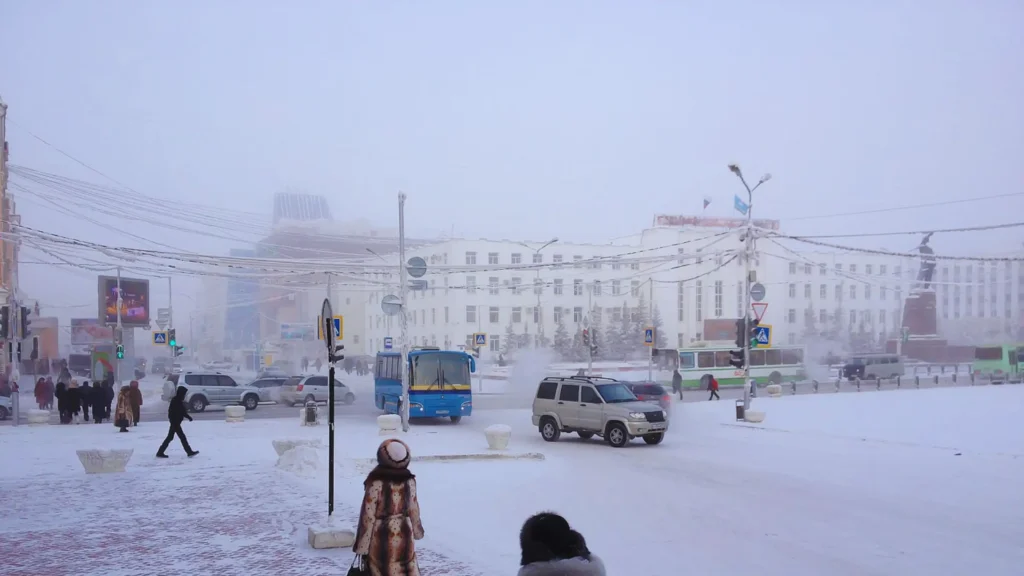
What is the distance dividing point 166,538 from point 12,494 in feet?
19.0

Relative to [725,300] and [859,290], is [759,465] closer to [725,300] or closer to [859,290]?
[725,300]

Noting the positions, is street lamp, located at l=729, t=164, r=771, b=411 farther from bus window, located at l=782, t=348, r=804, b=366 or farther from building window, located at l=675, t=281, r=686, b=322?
building window, located at l=675, t=281, r=686, b=322

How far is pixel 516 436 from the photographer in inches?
1011

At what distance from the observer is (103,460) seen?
17.4 metres

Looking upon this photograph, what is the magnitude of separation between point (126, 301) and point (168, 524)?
46.2 m

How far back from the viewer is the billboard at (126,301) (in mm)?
51156

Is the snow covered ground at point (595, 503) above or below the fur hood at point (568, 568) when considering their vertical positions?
below

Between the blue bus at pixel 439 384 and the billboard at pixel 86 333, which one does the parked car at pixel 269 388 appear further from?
the billboard at pixel 86 333

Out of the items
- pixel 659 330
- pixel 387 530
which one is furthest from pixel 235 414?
pixel 659 330

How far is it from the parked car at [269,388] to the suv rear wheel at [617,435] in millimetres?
25227

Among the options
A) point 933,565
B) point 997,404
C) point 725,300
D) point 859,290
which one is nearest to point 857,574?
point 933,565

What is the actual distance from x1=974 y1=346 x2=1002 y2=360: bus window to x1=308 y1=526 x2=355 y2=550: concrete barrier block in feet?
209

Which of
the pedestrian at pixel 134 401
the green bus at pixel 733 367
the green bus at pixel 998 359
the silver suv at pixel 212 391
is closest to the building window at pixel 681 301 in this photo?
the green bus at pixel 733 367

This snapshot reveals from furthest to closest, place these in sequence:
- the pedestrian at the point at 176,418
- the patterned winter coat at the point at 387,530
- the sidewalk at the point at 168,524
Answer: the pedestrian at the point at 176,418, the sidewalk at the point at 168,524, the patterned winter coat at the point at 387,530
